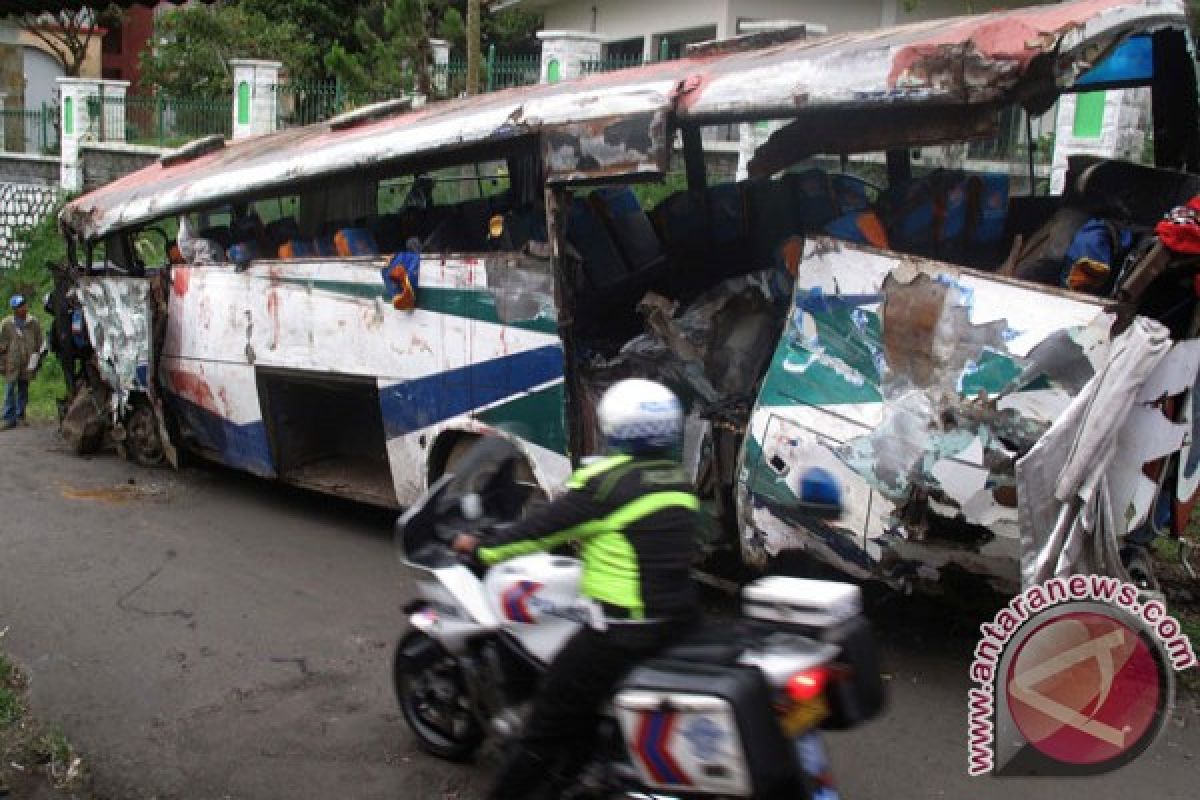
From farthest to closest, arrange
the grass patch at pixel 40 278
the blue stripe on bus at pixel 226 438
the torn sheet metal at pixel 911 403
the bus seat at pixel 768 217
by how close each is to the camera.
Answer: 1. the grass patch at pixel 40 278
2. the blue stripe on bus at pixel 226 438
3. the bus seat at pixel 768 217
4. the torn sheet metal at pixel 911 403

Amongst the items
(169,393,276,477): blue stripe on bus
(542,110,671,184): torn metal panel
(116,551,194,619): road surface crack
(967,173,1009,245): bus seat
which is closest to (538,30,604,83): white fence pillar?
(169,393,276,477): blue stripe on bus

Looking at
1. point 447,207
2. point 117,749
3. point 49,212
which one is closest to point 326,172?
point 447,207

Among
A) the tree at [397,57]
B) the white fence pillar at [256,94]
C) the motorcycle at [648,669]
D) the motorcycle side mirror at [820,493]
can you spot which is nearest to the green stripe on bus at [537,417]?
the motorcycle side mirror at [820,493]

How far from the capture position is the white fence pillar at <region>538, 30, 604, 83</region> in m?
15.0

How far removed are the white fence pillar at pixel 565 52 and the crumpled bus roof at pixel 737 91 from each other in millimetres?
7122

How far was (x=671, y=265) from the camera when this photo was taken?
7.51 m

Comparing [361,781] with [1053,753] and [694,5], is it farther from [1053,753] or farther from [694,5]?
[694,5]

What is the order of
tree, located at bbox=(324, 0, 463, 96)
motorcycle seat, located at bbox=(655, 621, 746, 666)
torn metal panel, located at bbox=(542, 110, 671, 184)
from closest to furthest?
motorcycle seat, located at bbox=(655, 621, 746, 666)
torn metal panel, located at bbox=(542, 110, 671, 184)
tree, located at bbox=(324, 0, 463, 96)

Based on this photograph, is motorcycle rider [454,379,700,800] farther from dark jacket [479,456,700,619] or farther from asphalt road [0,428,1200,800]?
asphalt road [0,428,1200,800]

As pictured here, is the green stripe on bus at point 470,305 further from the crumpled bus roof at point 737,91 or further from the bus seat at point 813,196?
the bus seat at point 813,196

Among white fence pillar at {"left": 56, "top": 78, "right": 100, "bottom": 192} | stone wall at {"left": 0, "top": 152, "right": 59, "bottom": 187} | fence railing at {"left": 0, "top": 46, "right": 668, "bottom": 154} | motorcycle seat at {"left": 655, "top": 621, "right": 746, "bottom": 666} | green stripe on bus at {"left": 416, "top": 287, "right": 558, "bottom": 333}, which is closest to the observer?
motorcycle seat at {"left": 655, "top": 621, "right": 746, "bottom": 666}

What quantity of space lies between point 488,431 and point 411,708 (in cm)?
224

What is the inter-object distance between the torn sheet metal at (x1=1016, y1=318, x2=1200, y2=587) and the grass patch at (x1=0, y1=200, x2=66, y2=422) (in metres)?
13.7

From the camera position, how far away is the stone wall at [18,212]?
20797 millimetres
